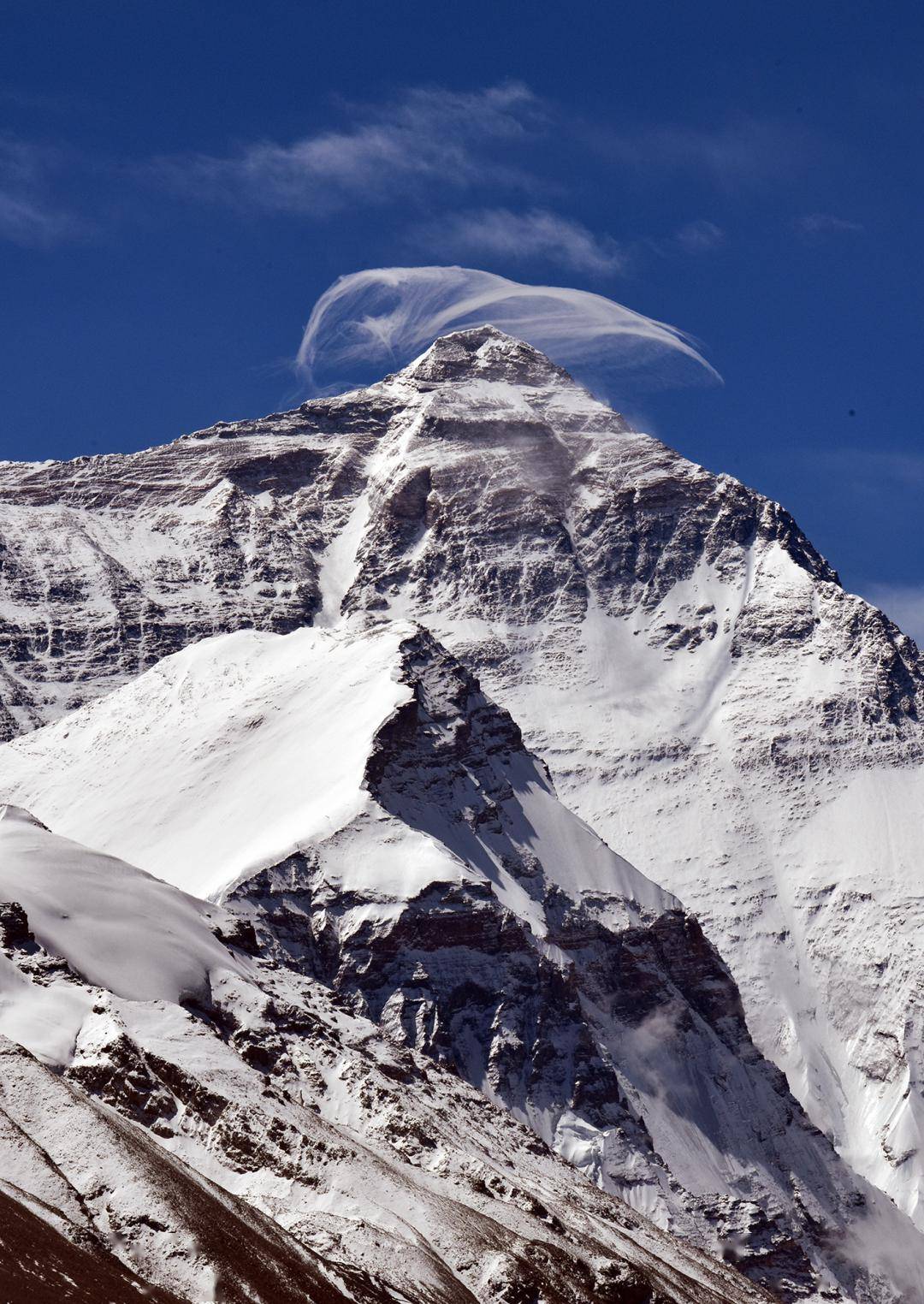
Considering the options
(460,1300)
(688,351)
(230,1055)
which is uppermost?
(688,351)

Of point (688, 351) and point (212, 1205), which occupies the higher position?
point (688, 351)

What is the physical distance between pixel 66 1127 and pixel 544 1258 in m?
39.8

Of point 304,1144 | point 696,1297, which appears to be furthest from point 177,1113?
point 696,1297

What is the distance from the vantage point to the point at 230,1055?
18812 cm

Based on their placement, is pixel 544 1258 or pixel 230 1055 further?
pixel 230 1055

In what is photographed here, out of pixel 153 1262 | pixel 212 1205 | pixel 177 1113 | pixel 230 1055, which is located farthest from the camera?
pixel 230 1055

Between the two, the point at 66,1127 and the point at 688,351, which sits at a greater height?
the point at 688,351

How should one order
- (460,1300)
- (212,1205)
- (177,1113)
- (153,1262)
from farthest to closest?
(177,1113)
(460,1300)
(212,1205)
(153,1262)

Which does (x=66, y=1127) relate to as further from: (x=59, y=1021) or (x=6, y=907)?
(x=6, y=907)

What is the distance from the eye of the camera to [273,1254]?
14725cm

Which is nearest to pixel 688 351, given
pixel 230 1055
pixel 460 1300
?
pixel 230 1055

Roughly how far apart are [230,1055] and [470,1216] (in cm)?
2222

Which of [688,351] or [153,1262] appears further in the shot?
[688,351]

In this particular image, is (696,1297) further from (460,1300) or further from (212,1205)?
(212,1205)
